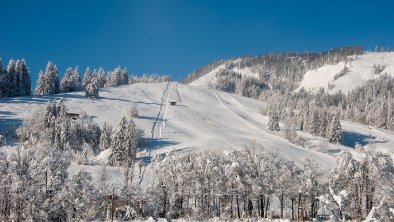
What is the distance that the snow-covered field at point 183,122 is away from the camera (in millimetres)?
113562

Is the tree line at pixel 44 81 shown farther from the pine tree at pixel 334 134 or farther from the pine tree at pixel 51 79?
the pine tree at pixel 334 134

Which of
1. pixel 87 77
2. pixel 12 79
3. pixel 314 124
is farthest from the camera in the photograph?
pixel 87 77

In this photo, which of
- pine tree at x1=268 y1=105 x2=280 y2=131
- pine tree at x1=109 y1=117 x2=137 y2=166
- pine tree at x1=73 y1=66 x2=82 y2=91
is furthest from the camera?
pine tree at x1=73 y1=66 x2=82 y2=91

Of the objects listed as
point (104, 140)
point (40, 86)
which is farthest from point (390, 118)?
point (40, 86)

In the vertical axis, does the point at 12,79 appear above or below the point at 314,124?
above

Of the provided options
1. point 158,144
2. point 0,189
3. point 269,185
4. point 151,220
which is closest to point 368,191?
point 269,185

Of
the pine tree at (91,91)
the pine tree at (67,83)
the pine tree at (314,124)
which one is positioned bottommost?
the pine tree at (314,124)

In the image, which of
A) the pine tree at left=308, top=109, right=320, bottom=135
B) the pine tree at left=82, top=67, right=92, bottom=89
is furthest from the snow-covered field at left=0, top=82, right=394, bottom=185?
the pine tree at left=308, top=109, right=320, bottom=135

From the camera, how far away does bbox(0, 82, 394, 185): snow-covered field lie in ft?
373

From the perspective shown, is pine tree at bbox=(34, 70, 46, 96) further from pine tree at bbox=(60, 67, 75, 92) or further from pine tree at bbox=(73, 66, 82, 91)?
pine tree at bbox=(73, 66, 82, 91)

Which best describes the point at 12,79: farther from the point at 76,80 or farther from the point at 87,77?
the point at 87,77

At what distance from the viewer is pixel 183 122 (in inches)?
5635

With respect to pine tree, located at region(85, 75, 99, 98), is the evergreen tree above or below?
below

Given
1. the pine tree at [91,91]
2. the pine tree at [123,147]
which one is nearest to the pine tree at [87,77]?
the pine tree at [91,91]
